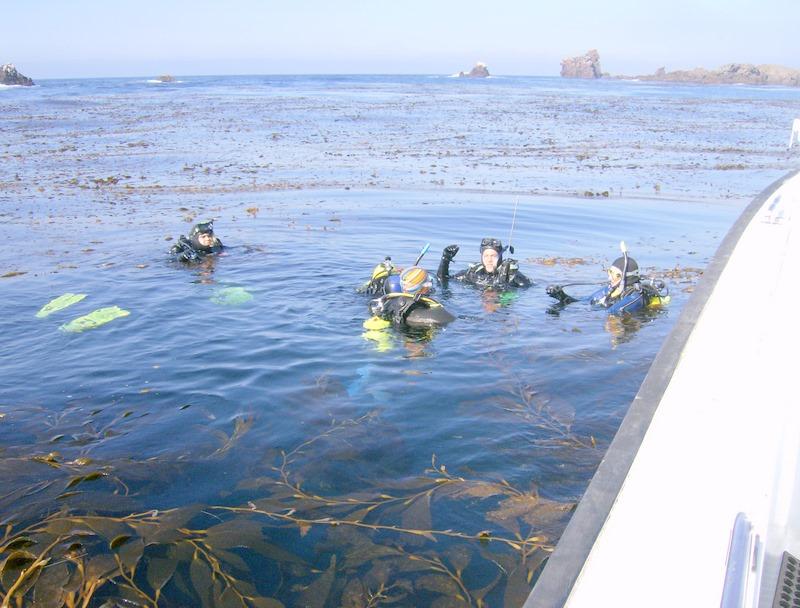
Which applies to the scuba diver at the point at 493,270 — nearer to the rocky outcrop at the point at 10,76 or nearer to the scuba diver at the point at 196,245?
the scuba diver at the point at 196,245

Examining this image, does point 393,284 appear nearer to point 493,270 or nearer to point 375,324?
point 375,324

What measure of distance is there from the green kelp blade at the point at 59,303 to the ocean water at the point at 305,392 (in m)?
0.16

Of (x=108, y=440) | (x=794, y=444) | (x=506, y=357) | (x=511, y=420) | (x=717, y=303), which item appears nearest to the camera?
(x=794, y=444)

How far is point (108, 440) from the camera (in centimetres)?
545

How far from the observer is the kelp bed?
374 cm

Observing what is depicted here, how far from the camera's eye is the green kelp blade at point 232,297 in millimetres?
9289

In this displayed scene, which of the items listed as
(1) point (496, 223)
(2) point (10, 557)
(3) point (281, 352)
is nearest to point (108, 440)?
(2) point (10, 557)

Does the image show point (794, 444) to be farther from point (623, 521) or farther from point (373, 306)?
point (373, 306)

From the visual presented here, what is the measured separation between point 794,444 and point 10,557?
416 cm

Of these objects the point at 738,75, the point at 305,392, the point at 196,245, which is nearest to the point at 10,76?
the point at 196,245

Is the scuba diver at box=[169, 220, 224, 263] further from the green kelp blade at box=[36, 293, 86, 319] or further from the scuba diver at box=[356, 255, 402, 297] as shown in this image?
the scuba diver at box=[356, 255, 402, 297]

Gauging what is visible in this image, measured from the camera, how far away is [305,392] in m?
6.45

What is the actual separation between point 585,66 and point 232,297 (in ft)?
593

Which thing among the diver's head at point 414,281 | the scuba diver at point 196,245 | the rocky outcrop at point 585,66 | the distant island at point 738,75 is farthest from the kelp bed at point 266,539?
the rocky outcrop at point 585,66
